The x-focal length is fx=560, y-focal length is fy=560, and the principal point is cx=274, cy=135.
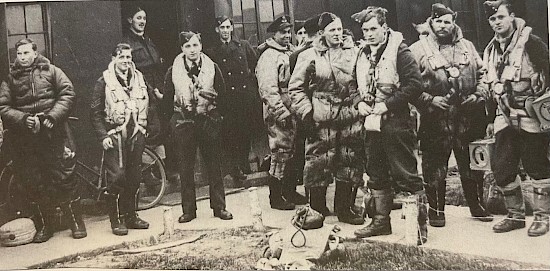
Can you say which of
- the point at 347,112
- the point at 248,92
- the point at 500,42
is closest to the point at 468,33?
the point at 500,42

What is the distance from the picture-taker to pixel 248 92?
446 cm

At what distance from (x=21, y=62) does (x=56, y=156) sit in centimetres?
83

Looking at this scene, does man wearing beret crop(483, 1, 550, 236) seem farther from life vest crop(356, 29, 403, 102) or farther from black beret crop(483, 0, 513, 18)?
life vest crop(356, 29, 403, 102)

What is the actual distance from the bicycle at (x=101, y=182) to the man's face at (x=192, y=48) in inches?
32.5

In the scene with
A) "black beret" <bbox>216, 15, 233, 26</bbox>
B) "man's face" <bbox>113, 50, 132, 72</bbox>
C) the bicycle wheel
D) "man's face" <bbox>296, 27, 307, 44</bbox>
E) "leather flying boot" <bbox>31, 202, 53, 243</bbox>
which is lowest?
"leather flying boot" <bbox>31, 202, 53, 243</bbox>

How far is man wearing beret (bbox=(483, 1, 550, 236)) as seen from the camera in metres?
4.09

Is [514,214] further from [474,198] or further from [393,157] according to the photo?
[393,157]

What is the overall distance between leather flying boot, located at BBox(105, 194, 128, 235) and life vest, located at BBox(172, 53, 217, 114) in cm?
97

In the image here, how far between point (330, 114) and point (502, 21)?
4.73 ft

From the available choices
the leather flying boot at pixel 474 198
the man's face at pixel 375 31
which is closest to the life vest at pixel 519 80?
the leather flying boot at pixel 474 198

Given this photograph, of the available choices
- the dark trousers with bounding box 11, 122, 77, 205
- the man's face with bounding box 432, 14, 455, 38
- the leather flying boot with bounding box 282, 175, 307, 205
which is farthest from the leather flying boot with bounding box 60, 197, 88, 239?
the man's face with bounding box 432, 14, 455, 38

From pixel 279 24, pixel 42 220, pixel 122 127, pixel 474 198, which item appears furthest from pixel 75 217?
pixel 474 198

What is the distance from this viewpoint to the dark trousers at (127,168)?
4.57m

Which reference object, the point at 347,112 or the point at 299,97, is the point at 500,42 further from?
the point at 299,97
